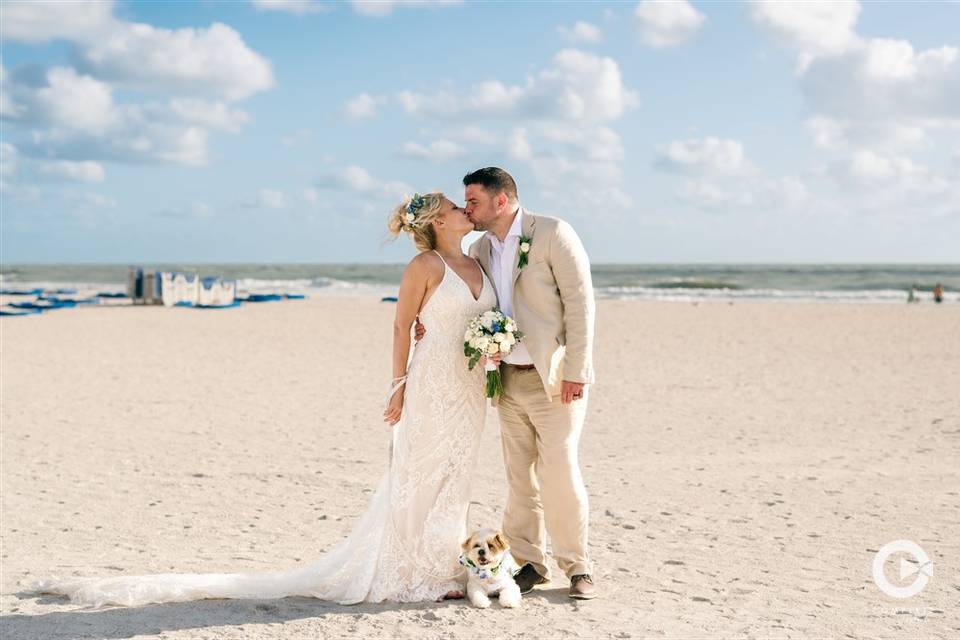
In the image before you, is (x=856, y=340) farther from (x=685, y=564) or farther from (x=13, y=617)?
(x=13, y=617)

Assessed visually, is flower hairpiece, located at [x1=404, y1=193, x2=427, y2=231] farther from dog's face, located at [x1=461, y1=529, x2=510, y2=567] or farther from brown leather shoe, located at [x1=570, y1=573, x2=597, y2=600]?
brown leather shoe, located at [x1=570, y1=573, x2=597, y2=600]

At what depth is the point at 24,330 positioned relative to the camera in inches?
776

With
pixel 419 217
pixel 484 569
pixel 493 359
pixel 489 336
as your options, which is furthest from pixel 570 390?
pixel 419 217

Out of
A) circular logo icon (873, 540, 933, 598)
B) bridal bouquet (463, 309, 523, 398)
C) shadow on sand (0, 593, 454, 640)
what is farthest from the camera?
circular logo icon (873, 540, 933, 598)

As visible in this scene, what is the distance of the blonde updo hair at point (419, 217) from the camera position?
4.67 metres

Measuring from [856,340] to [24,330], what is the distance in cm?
1819

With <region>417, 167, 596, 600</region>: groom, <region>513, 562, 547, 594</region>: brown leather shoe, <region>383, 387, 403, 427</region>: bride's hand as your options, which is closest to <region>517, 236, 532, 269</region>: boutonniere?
<region>417, 167, 596, 600</region>: groom

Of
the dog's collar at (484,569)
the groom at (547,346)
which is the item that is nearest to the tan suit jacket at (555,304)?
the groom at (547,346)

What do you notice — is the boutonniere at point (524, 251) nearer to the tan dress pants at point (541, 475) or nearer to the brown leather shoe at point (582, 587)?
the tan dress pants at point (541, 475)

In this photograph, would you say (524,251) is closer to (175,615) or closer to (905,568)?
(175,615)

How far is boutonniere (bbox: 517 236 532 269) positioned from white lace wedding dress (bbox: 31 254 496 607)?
26 centimetres

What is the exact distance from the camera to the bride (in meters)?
4.68

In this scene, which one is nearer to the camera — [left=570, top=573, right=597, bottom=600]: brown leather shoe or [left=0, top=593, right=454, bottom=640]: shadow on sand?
[left=0, top=593, right=454, bottom=640]: shadow on sand

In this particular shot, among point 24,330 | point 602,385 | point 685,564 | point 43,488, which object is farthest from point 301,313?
point 685,564
